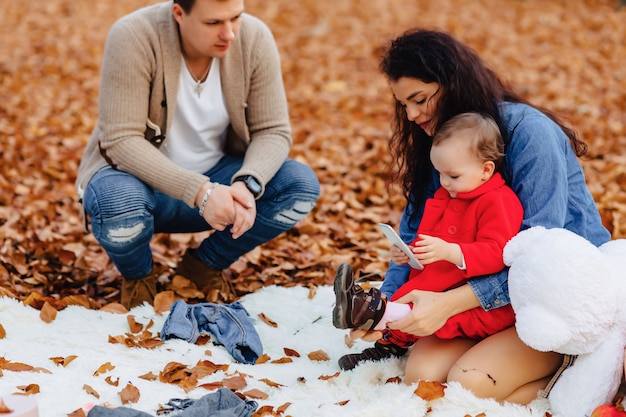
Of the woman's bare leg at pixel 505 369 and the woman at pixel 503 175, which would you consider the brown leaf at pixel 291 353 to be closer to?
the woman at pixel 503 175

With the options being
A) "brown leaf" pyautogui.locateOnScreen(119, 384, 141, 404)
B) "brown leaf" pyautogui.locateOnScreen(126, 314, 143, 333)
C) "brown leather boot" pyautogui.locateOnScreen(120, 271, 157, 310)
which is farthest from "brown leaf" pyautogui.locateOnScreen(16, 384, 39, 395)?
"brown leather boot" pyautogui.locateOnScreen(120, 271, 157, 310)

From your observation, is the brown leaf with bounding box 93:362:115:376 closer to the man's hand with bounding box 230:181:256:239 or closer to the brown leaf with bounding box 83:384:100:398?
the brown leaf with bounding box 83:384:100:398

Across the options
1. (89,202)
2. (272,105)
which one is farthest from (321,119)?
(89,202)

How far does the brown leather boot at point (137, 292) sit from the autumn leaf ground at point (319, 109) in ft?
0.49

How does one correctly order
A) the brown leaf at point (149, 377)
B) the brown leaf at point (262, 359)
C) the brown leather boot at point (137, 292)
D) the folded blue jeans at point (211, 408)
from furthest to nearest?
the brown leather boot at point (137, 292), the brown leaf at point (262, 359), the brown leaf at point (149, 377), the folded blue jeans at point (211, 408)

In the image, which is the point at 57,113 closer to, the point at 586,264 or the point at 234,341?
the point at 234,341

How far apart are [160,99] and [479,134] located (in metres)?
1.40

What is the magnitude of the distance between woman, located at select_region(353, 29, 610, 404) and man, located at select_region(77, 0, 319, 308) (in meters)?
0.77

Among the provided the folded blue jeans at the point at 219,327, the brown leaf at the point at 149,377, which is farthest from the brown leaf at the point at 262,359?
the brown leaf at the point at 149,377

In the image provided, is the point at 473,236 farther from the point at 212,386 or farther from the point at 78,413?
the point at 78,413

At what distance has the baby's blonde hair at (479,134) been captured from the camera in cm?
239

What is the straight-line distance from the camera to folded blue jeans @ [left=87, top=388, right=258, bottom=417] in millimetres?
2121

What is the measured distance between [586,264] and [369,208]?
2.39 metres

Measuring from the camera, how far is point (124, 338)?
2.77 metres
